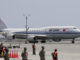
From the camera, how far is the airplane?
66812 mm

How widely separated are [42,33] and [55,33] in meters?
3.73

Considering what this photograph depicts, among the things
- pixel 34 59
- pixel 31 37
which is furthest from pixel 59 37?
pixel 34 59

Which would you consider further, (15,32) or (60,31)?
(15,32)

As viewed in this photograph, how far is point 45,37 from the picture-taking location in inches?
2739

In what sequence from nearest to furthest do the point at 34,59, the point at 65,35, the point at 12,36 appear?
1. the point at 34,59
2. the point at 65,35
3. the point at 12,36

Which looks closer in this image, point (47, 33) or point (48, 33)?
point (48, 33)

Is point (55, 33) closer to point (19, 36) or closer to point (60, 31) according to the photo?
point (60, 31)

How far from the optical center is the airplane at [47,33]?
66812 mm

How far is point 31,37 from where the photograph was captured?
69.9m

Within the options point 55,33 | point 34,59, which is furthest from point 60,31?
point 34,59

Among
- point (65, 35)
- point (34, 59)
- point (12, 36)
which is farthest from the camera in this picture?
point (12, 36)

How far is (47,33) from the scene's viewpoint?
69000 millimetres

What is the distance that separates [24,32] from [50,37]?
6.36 meters

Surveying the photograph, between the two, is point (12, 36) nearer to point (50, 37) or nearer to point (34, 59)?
point (50, 37)
